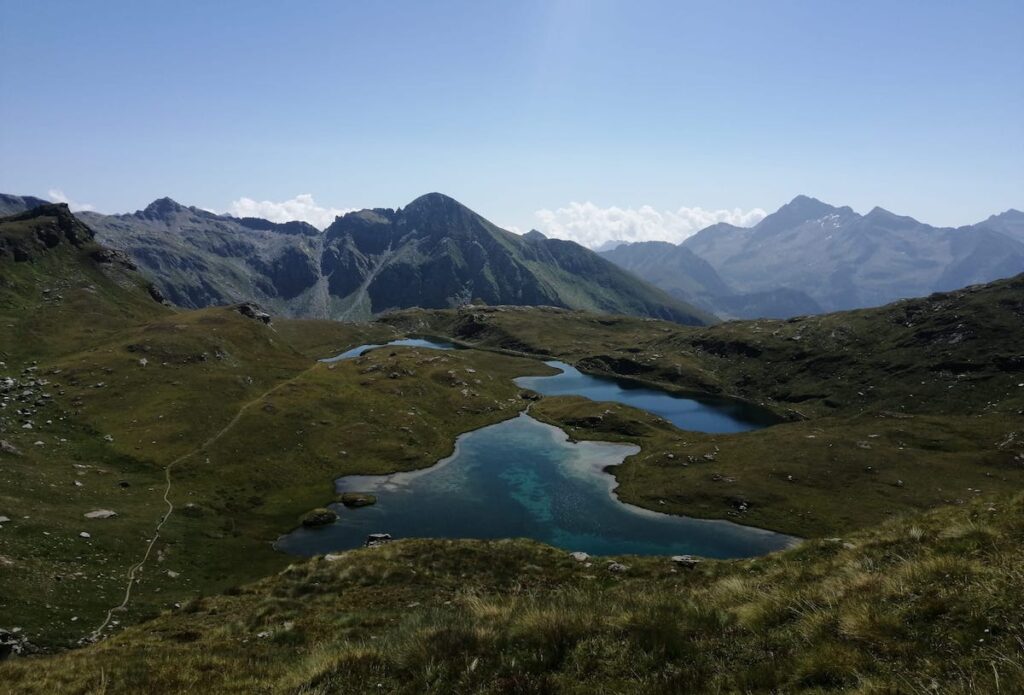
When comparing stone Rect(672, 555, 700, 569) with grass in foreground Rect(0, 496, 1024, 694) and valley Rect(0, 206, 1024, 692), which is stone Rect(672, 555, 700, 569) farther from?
grass in foreground Rect(0, 496, 1024, 694)

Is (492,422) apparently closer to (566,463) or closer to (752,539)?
(566,463)

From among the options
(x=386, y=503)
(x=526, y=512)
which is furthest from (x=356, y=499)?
(x=526, y=512)

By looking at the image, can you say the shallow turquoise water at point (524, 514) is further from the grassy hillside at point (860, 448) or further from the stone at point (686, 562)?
the stone at point (686, 562)

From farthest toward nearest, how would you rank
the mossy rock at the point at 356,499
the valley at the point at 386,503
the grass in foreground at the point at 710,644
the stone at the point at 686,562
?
the mossy rock at the point at 356,499 < the stone at the point at 686,562 < the valley at the point at 386,503 < the grass in foreground at the point at 710,644

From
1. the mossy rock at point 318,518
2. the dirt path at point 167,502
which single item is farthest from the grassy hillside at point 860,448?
the dirt path at point 167,502

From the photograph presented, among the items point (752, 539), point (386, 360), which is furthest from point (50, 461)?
point (752, 539)

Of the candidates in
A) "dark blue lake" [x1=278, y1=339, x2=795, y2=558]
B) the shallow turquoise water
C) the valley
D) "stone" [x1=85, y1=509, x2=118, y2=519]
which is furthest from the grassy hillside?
"stone" [x1=85, y1=509, x2=118, y2=519]
